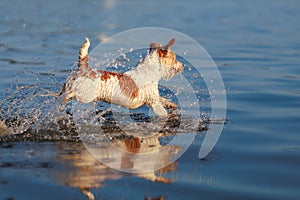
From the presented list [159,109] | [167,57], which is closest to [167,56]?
[167,57]

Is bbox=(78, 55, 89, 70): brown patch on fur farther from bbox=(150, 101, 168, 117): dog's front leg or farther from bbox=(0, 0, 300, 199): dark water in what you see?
bbox=(150, 101, 168, 117): dog's front leg

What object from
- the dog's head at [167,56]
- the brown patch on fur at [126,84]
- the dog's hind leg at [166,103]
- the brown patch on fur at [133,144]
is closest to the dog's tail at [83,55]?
the brown patch on fur at [126,84]

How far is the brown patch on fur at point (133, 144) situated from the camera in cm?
640

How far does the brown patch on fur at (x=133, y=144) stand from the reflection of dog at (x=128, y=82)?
0.70 m

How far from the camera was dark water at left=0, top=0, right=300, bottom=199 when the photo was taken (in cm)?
510

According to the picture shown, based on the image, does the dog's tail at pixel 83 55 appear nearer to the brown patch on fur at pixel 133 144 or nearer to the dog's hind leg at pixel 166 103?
the brown patch on fur at pixel 133 144

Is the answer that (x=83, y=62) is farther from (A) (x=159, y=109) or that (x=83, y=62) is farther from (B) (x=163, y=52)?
(A) (x=159, y=109)

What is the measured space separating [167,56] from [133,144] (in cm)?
133

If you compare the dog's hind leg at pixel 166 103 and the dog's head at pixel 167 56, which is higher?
the dog's head at pixel 167 56

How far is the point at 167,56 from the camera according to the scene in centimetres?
732

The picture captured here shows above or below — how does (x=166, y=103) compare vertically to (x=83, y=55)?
below

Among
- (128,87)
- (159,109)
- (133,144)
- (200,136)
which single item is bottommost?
(133,144)

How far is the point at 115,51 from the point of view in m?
13.6

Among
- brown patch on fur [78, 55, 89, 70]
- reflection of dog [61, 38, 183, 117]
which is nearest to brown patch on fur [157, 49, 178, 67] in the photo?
reflection of dog [61, 38, 183, 117]
